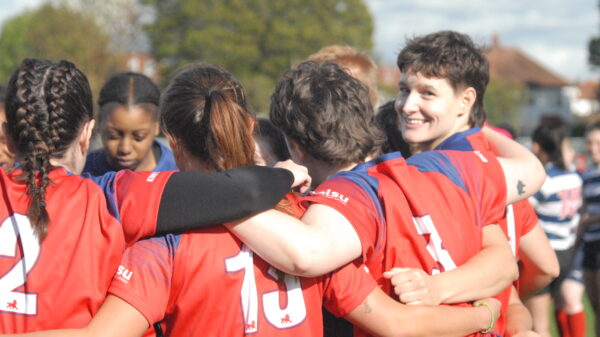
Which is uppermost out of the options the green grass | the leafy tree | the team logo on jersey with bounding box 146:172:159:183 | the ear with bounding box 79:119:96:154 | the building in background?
the ear with bounding box 79:119:96:154

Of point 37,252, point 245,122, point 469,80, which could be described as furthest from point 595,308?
point 37,252

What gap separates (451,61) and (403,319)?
128 centimetres

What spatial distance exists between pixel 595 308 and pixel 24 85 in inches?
226

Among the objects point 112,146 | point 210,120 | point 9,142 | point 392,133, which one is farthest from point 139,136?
point 210,120

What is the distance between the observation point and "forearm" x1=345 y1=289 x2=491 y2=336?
211 cm

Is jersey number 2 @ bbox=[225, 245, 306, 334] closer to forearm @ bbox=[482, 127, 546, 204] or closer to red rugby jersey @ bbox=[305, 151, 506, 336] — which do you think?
red rugby jersey @ bbox=[305, 151, 506, 336]

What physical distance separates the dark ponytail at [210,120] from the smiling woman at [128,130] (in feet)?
6.18

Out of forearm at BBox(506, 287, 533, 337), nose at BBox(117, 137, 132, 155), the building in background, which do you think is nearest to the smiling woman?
nose at BBox(117, 137, 132, 155)

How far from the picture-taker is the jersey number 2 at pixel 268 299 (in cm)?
203

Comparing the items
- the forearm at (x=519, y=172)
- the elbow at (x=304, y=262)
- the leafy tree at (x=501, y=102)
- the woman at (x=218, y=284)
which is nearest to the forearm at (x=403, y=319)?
the woman at (x=218, y=284)

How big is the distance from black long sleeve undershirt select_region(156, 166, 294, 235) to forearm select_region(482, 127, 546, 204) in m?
1.10

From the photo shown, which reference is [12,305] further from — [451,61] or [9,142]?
[451,61]

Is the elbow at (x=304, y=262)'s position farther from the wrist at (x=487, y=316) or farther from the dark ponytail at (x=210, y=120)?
the wrist at (x=487, y=316)

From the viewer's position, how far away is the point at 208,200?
1944 mm
